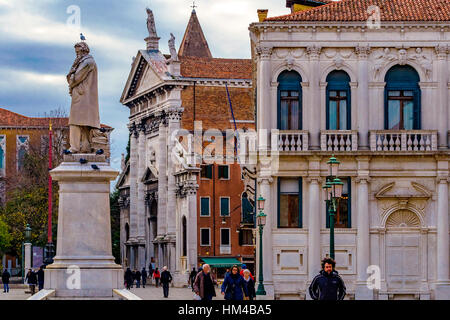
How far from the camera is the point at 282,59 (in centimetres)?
4631

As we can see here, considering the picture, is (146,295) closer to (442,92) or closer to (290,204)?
(290,204)

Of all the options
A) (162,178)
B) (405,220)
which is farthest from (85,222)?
(162,178)

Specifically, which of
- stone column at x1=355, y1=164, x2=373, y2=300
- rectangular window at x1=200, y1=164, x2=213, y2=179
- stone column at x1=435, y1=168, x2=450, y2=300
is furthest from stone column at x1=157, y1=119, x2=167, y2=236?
stone column at x1=435, y1=168, x2=450, y2=300

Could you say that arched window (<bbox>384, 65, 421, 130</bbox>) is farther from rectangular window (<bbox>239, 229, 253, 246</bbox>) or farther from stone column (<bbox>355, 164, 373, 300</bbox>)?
rectangular window (<bbox>239, 229, 253, 246</bbox>)

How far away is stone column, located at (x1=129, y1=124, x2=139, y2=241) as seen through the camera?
307 feet

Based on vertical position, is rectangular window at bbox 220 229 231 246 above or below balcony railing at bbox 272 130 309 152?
below

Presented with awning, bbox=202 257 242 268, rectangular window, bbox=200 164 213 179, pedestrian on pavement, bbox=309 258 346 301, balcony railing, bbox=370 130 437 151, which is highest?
balcony railing, bbox=370 130 437 151

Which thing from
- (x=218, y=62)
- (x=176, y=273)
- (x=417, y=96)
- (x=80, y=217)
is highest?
(x=218, y=62)

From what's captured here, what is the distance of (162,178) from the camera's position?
86.8m

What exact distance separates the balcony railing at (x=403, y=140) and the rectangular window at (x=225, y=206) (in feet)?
114

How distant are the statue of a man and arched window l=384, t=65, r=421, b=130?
2472 cm

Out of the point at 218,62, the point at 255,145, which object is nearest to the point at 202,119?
the point at 218,62
